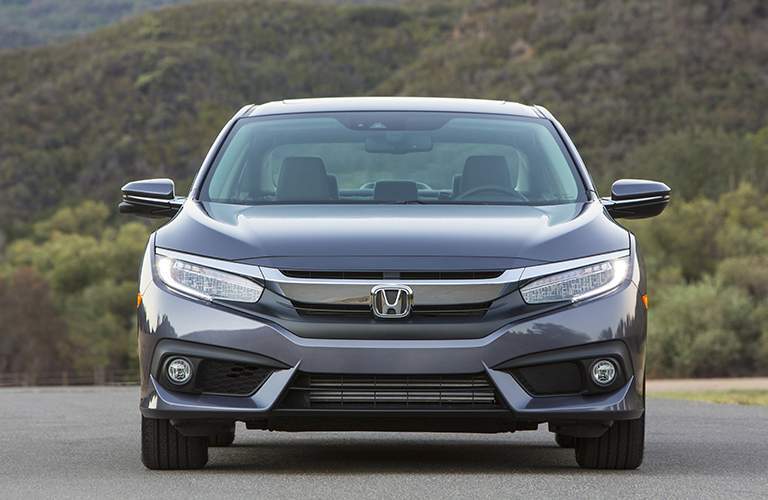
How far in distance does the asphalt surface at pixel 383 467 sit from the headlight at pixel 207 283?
0.81m

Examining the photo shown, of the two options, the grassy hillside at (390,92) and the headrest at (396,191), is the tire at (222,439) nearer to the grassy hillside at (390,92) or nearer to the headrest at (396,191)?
the headrest at (396,191)

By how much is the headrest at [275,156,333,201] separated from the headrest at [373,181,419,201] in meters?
0.24

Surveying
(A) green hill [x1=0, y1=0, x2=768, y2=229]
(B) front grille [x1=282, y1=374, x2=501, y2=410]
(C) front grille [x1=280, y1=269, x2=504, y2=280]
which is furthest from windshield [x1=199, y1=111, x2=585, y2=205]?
(A) green hill [x1=0, y1=0, x2=768, y2=229]

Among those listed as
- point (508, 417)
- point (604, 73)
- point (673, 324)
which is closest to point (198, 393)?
point (508, 417)

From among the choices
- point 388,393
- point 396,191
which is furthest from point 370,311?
point 396,191

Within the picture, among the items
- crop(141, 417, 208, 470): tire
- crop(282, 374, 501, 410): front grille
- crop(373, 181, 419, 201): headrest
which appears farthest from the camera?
crop(373, 181, 419, 201): headrest

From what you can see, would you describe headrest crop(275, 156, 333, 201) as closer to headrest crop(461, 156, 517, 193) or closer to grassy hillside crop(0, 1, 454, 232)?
headrest crop(461, 156, 517, 193)

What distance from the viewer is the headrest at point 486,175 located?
853cm

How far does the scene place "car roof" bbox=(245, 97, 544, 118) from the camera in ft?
29.9

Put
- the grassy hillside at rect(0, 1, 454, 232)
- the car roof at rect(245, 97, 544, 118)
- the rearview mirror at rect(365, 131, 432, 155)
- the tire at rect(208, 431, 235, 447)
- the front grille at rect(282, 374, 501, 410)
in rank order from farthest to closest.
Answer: the grassy hillside at rect(0, 1, 454, 232) → the tire at rect(208, 431, 235, 447) → the car roof at rect(245, 97, 544, 118) → the rearview mirror at rect(365, 131, 432, 155) → the front grille at rect(282, 374, 501, 410)

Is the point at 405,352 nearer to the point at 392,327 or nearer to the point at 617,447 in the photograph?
the point at 392,327

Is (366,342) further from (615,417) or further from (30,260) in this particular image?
(30,260)

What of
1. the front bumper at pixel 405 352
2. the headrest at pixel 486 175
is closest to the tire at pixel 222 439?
the front bumper at pixel 405 352

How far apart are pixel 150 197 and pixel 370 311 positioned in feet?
5.90
